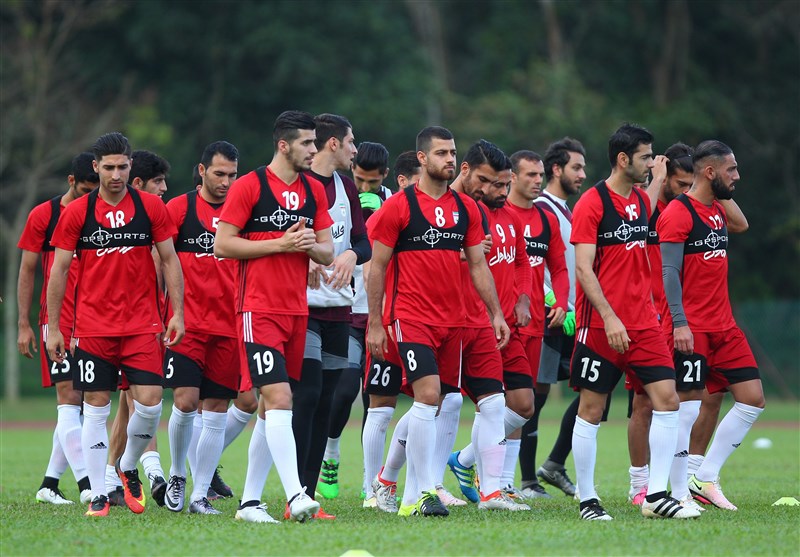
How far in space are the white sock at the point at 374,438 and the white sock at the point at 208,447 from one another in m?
1.13

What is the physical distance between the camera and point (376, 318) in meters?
8.88

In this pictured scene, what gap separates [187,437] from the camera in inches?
385

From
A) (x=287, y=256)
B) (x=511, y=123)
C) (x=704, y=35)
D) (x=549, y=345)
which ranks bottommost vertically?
(x=549, y=345)

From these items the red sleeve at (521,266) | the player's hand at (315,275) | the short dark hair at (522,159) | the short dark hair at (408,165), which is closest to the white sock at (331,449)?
the red sleeve at (521,266)

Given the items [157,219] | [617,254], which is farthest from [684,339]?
[157,219]

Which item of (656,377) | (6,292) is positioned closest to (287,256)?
(656,377)

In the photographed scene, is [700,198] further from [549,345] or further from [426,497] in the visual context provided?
[426,497]

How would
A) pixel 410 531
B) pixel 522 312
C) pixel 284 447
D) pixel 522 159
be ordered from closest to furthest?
pixel 410 531
pixel 284 447
pixel 522 312
pixel 522 159

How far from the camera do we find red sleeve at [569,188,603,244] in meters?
8.78

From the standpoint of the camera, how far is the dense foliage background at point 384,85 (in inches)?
1348

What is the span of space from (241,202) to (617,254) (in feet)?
8.52

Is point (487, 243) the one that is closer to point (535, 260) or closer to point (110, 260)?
point (535, 260)

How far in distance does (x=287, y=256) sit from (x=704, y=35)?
32990 millimetres

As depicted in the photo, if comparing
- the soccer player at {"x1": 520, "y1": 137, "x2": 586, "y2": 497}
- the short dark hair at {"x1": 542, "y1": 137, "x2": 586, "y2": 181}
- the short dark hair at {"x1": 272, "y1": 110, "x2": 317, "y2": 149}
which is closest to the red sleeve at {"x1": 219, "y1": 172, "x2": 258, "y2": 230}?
the short dark hair at {"x1": 272, "y1": 110, "x2": 317, "y2": 149}
